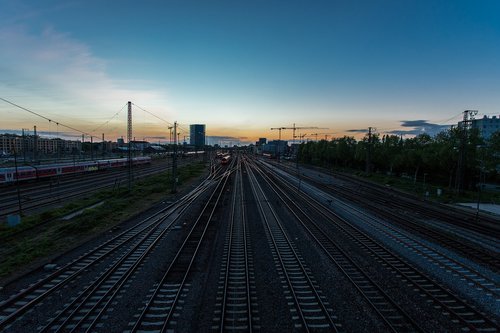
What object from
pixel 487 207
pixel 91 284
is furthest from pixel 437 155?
pixel 91 284

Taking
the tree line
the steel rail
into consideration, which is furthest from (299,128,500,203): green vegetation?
the steel rail

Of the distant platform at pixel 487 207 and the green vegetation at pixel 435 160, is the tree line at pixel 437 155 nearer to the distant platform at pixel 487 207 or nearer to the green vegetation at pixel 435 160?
the green vegetation at pixel 435 160

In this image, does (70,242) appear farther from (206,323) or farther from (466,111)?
(466,111)

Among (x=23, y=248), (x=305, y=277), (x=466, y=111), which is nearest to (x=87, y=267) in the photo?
(x=23, y=248)

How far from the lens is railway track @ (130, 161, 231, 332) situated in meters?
8.78

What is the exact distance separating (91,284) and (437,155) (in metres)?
48.3

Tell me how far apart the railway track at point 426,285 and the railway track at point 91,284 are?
11.6m

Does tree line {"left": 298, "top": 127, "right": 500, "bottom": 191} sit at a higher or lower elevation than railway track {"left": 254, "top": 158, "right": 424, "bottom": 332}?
higher

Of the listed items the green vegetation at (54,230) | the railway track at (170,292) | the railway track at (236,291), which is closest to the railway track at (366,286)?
the railway track at (236,291)

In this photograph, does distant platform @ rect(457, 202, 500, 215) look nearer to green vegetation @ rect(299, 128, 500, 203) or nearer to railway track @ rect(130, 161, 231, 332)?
green vegetation @ rect(299, 128, 500, 203)

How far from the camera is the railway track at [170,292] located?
8781 millimetres

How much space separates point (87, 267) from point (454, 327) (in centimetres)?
1428

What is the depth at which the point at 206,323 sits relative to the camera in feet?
29.0

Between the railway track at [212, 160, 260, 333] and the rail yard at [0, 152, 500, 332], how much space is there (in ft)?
0.16
